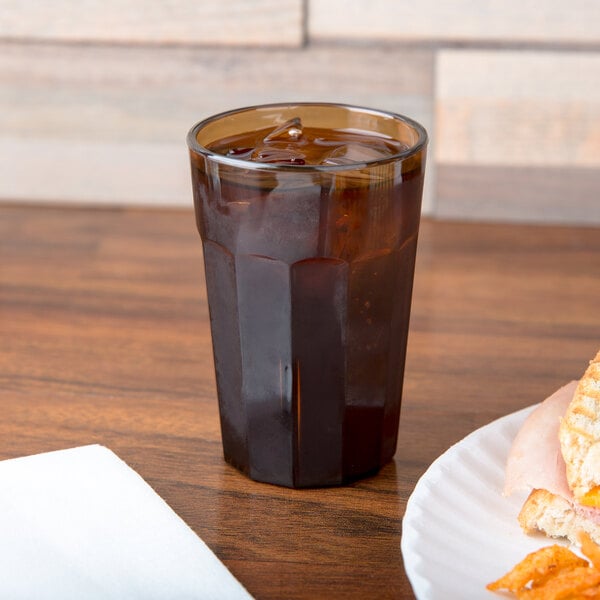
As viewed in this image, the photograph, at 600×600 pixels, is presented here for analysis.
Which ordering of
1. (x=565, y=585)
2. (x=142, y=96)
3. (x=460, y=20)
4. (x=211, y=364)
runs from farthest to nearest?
(x=142, y=96), (x=460, y=20), (x=211, y=364), (x=565, y=585)

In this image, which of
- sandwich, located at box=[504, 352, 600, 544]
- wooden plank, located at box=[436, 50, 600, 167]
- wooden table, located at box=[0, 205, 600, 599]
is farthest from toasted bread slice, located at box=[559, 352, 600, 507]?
wooden plank, located at box=[436, 50, 600, 167]

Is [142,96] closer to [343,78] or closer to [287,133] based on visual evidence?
[343,78]

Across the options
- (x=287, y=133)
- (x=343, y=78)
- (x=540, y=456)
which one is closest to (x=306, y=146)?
(x=287, y=133)

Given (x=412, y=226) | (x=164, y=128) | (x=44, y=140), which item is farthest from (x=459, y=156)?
(x=412, y=226)

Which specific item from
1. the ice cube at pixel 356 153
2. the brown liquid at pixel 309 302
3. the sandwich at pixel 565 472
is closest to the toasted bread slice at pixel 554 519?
the sandwich at pixel 565 472

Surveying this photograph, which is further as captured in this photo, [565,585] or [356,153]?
[356,153]

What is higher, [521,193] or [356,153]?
[356,153]

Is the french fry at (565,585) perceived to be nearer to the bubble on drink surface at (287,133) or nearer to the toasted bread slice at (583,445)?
the toasted bread slice at (583,445)
